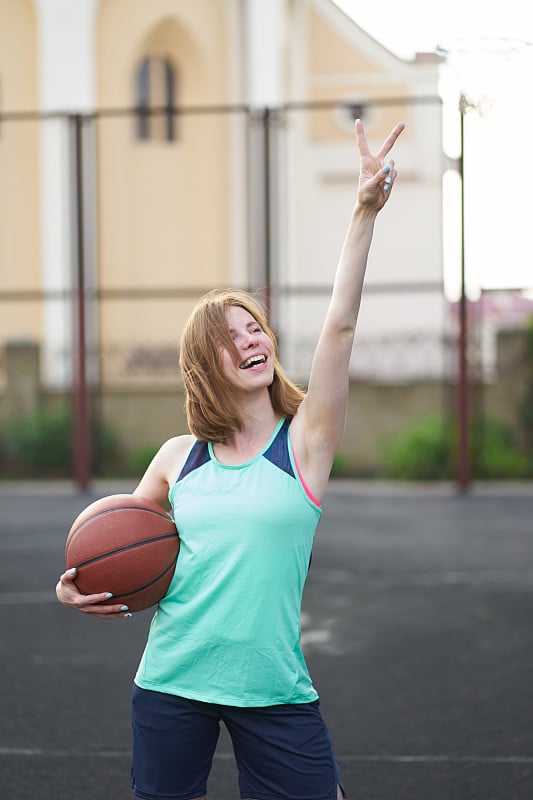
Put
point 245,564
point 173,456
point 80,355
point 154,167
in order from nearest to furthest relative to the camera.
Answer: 1. point 245,564
2. point 173,456
3. point 80,355
4. point 154,167

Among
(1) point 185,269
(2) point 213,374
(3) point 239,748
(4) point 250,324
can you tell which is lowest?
Answer: (3) point 239,748

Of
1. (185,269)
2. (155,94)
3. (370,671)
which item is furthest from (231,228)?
(370,671)

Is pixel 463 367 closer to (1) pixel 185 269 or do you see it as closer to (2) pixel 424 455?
(2) pixel 424 455

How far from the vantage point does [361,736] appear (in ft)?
13.1

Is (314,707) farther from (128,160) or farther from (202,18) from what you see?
(202,18)

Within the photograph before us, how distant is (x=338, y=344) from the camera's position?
8.04ft

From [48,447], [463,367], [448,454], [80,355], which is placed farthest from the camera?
[48,447]

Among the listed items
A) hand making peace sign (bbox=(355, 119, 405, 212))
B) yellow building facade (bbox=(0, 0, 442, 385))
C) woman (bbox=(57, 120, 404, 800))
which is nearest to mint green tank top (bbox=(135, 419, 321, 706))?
woman (bbox=(57, 120, 404, 800))

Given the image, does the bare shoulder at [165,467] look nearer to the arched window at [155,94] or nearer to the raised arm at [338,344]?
the raised arm at [338,344]

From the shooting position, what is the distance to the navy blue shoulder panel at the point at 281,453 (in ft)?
8.02

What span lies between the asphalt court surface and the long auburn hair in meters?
1.48

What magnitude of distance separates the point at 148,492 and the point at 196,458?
187 mm

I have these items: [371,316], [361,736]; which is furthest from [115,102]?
[361,736]

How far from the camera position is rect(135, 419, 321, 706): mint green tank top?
2.36m
